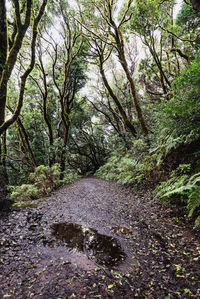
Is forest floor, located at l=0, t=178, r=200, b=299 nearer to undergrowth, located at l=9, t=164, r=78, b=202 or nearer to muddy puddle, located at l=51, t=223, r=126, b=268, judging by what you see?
muddy puddle, located at l=51, t=223, r=126, b=268

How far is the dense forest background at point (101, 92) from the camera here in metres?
4.33

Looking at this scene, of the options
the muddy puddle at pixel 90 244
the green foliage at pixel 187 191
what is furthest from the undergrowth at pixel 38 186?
the green foliage at pixel 187 191

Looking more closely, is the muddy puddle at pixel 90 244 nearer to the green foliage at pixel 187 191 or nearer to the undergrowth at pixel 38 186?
the green foliage at pixel 187 191

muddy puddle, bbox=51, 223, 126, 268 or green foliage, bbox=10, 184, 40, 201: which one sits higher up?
green foliage, bbox=10, 184, 40, 201

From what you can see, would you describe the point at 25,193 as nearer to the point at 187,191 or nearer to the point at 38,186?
the point at 38,186

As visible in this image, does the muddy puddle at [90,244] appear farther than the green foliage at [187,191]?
No

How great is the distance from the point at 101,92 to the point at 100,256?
18.5 metres

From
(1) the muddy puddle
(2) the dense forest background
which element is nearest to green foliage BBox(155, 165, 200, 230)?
(2) the dense forest background

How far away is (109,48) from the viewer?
39.1 ft

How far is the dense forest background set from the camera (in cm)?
433

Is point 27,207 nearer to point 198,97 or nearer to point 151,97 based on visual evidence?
point 198,97

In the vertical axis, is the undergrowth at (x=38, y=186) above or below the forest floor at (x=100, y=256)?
above

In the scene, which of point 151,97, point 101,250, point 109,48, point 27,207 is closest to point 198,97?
point 101,250

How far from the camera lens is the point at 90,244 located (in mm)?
2758
